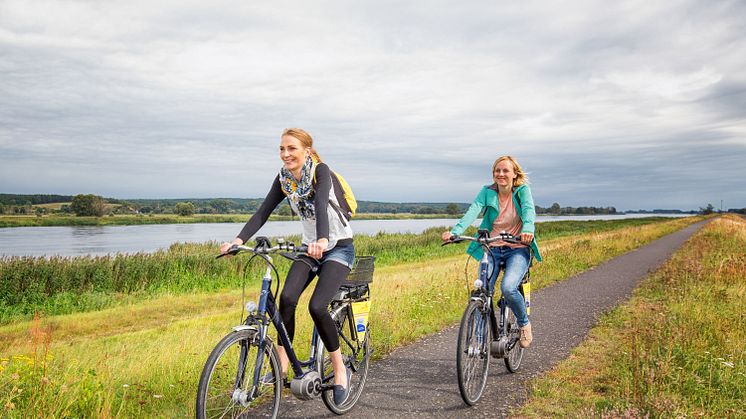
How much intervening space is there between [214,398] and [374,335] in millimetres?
3481

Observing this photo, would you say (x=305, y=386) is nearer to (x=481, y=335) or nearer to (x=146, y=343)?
(x=481, y=335)

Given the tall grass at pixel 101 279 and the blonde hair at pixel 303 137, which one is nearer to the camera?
the blonde hair at pixel 303 137

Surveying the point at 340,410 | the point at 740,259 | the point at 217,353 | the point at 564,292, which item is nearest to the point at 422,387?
the point at 340,410

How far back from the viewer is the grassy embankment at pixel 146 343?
4012 millimetres

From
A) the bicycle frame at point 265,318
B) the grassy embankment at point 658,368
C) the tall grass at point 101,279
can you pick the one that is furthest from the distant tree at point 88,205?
the bicycle frame at point 265,318

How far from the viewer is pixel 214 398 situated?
3.55 m

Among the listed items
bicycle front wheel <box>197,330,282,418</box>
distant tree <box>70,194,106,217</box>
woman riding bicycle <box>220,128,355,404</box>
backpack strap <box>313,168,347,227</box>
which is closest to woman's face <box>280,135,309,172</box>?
woman riding bicycle <box>220,128,355,404</box>

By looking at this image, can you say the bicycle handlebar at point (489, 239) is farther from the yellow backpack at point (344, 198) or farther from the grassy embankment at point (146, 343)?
the grassy embankment at point (146, 343)

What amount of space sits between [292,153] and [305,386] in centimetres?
177

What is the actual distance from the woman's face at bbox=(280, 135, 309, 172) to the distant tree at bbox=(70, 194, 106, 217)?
114000 millimetres

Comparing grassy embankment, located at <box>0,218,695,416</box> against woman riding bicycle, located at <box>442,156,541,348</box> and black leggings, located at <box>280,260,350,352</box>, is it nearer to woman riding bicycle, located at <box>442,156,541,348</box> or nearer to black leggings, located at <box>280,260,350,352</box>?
black leggings, located at <box>280,260,350,352</box>

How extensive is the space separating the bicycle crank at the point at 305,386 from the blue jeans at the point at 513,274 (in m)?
2.10

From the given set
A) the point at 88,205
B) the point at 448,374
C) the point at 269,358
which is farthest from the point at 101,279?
the point at 88,205

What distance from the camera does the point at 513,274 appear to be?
204 inches
